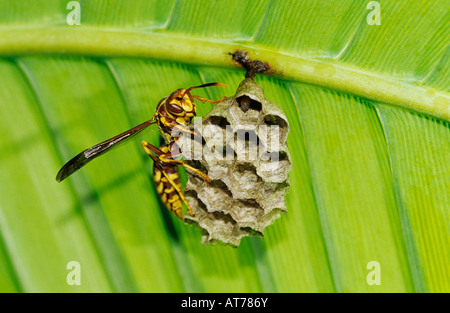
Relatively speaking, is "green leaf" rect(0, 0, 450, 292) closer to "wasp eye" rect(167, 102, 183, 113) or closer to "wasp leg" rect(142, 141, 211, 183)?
"wasp leg" rect(142, 141, 211, 183)

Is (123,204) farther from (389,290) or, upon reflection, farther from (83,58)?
(389,290)

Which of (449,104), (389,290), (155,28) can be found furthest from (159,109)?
(389,290)

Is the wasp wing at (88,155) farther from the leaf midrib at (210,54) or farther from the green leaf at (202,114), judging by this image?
the leaf midrib at (210,54)

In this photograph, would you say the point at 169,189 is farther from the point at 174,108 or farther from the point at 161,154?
the point at 174,108

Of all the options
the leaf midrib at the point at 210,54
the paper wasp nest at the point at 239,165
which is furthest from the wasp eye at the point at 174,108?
the leaf midrib at the point at 210,54

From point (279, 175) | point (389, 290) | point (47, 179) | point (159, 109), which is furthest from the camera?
point (389, 290)
